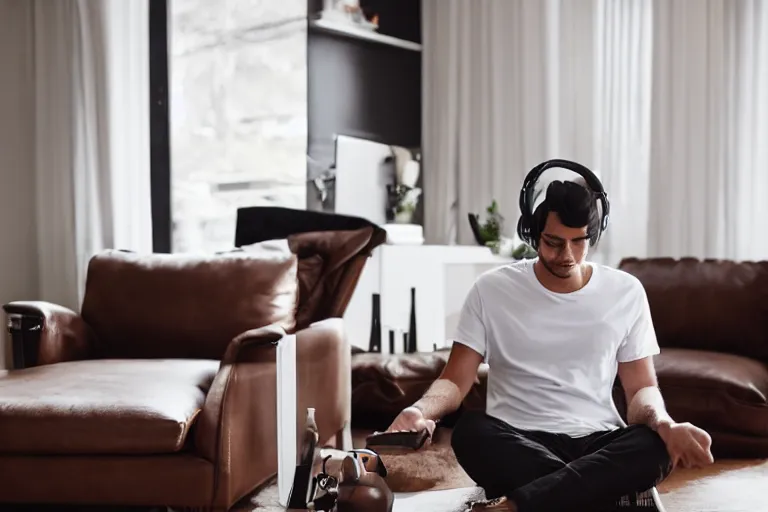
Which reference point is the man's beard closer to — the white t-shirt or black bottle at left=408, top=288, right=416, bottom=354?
the white t-shirt

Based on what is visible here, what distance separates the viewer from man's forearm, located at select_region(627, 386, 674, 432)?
176 cm

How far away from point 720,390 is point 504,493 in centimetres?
144

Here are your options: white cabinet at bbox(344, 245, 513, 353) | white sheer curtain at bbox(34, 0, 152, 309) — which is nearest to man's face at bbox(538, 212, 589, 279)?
white cabinet at bbox(344, 245, 513, 353)

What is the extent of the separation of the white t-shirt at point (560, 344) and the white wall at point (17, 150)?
10.2 ft

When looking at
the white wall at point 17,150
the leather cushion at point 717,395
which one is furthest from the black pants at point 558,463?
the white wall at point 17,150

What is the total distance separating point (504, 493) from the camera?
1.87 m

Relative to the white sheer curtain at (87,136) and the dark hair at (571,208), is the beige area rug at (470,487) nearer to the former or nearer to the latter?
the dark hair at (571,208)

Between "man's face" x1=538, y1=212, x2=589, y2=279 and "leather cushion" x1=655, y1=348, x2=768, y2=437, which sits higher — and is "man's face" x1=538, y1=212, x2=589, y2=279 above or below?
above

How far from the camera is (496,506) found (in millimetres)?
1725

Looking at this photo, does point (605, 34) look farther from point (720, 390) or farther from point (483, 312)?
point (483, 312)

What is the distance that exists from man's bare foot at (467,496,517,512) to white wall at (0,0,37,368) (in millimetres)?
3301

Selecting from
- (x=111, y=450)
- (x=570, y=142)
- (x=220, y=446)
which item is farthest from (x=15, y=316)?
(x=570, y=142)

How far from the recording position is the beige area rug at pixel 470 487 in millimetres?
2285

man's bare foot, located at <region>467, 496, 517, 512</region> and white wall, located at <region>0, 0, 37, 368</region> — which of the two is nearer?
man's bare foot, located at <region>467, 496, 517, 512</region>
